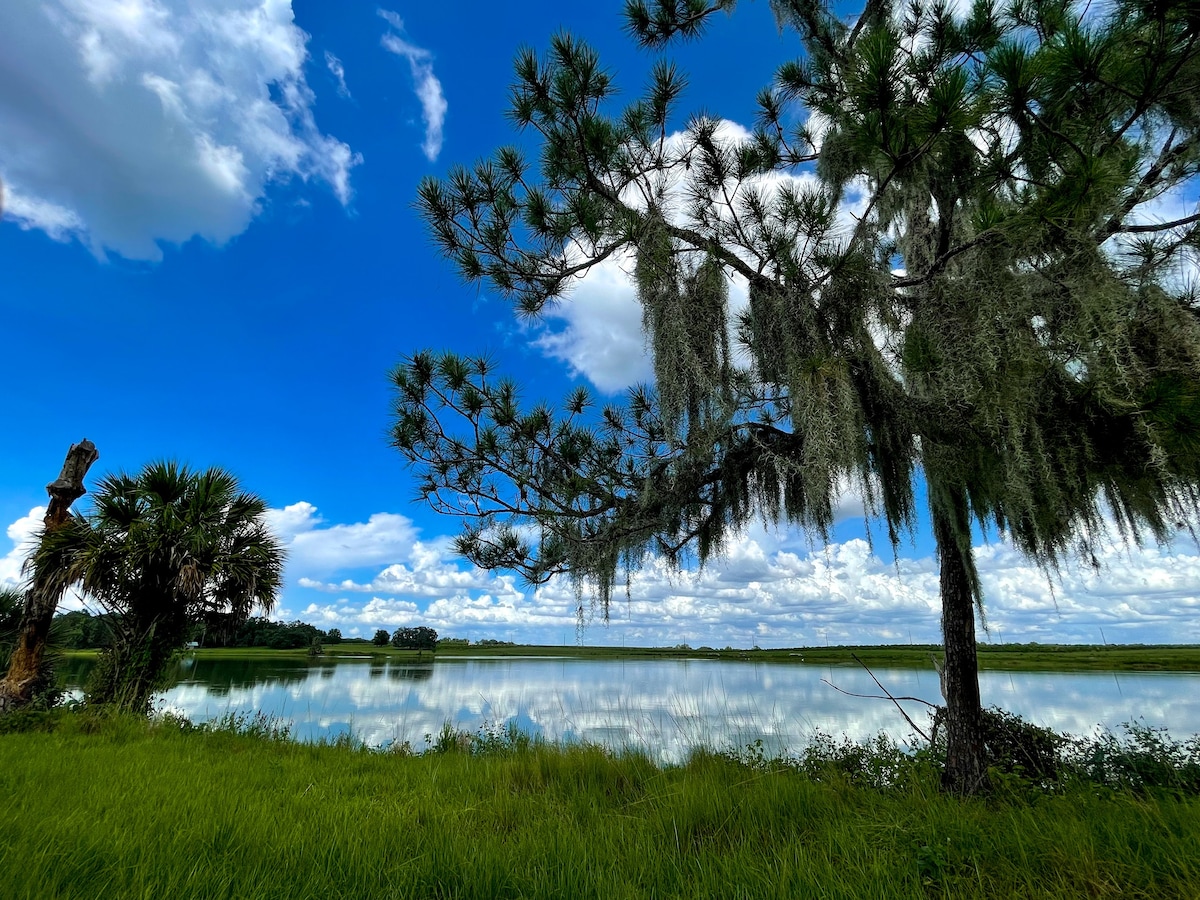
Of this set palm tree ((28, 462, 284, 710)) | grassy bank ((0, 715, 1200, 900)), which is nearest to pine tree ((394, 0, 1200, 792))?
grassy bank ((0, 715, 1200, 900))

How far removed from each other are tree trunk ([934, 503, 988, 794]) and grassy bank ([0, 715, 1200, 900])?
0.21 m

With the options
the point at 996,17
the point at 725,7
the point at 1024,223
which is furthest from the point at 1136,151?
the point at 725,7

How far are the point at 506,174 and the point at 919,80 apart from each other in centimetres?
235

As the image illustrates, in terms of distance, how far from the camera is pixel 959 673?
143 inches

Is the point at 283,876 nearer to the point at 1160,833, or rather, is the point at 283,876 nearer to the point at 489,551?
the point at 489,551

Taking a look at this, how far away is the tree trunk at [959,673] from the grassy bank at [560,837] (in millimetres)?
214

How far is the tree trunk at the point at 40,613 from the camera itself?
585 centimetres

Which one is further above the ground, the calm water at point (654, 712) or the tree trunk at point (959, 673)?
the tree trunk at point (959, 673)

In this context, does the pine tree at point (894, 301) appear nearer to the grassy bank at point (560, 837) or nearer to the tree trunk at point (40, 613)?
the grassy bank at point (560, 837)

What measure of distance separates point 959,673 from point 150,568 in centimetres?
863

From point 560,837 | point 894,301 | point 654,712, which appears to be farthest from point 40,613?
point 894,301

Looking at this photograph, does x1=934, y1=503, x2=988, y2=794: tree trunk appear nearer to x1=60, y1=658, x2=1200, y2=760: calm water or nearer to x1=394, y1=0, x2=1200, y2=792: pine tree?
x1=394, y1=0, x2=1200, y2=792: pine tree

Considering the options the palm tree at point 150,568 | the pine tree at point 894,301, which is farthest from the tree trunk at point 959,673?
the palm tree at point 150,568

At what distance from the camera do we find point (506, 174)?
353cm
